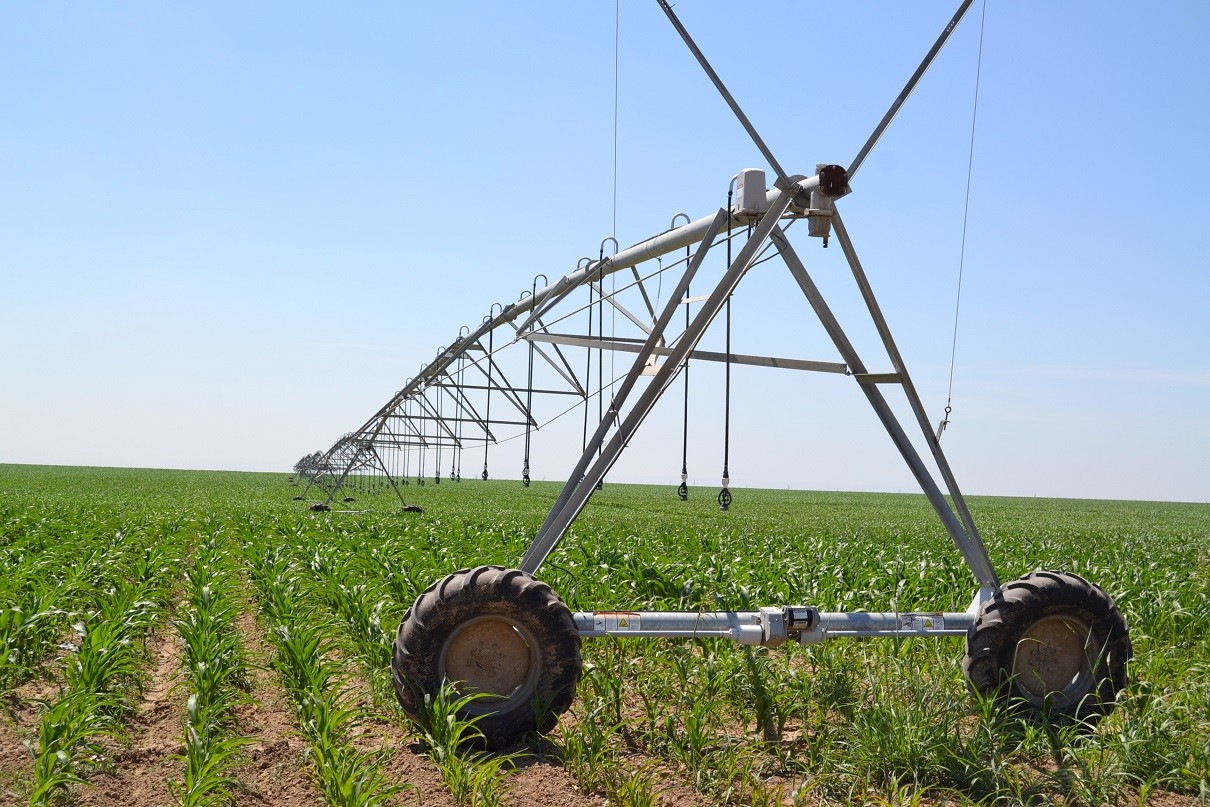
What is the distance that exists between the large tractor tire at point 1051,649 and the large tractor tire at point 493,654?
2.22 metres

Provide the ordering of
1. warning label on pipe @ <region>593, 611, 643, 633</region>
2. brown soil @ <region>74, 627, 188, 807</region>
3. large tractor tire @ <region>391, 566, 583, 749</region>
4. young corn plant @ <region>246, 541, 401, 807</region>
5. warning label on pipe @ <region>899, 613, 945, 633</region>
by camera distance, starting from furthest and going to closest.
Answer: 1. warning label on pipe @ <region>899, 613, 945, 633</region>
2. warning label on pipe @ <region>593, 611, 643, 633</region>
3. large tractor tire @ <region>391, 566, 583, 749</region>
4. brown soil @ <region>74, 627, 188, 807</region>
5. young corn plant @ <region>246, 541, 401, 807</region>

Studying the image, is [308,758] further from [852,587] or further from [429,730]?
[852,587]

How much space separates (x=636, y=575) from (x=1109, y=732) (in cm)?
467

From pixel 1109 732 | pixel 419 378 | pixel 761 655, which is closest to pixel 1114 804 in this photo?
pixel 1109 732

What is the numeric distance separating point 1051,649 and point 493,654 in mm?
3024

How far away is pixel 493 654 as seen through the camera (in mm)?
4723

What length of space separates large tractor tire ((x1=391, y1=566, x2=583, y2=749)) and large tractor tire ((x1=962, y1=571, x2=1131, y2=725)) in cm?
222

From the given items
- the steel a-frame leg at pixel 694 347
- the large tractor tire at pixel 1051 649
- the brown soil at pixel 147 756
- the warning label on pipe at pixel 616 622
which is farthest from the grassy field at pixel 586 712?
the steel a-frame leg at pixel 694 347

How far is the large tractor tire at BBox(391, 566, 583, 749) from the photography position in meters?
4.61

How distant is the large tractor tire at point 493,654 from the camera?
15.1ft

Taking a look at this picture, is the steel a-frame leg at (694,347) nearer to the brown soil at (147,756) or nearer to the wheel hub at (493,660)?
the wheel hub at (493,660)

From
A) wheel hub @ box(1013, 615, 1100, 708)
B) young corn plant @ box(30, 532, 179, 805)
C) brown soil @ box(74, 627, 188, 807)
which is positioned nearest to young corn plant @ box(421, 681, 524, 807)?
brown soil @ box(74, 627, 188, 807)

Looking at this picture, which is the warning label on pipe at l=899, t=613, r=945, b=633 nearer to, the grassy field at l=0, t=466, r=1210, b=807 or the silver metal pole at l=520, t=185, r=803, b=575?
the grassy field at l=0, t=466, r=1210, b=807

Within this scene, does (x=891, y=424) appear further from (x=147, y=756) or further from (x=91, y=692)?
(x=91, y=692)
